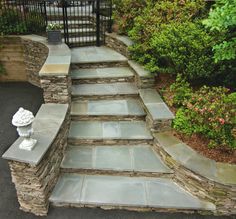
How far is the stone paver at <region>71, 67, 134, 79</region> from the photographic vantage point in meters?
6.18

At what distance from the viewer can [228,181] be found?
3.78 m

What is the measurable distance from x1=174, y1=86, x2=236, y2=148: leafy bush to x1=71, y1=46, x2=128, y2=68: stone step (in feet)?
8.22

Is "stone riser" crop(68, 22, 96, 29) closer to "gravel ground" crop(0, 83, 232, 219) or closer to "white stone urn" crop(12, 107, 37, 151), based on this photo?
"gravel ground" crop(0, 83, 232, 219)

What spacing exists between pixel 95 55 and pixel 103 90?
151cm

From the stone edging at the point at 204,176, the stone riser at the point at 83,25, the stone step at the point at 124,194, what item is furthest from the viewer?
the stone riser at the point at 83,25

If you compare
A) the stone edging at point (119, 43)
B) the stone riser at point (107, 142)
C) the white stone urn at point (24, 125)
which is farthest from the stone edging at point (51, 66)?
the stone edging at point (119, 43)

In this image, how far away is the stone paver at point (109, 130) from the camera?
4965mm

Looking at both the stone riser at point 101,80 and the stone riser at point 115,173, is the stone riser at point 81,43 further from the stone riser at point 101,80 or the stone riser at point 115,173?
the stone riser at point 115,173

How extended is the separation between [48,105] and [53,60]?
3.64ft

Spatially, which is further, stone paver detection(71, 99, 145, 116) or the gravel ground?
stone paver detection(71, 99, 145, 116)

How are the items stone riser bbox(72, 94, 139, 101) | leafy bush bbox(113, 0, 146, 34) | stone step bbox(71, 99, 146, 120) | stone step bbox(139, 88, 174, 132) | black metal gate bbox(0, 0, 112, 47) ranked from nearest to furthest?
stone step bbox(139, 88, 174, 132) → stone step bbox(71, 99, 146, 120) → stone riser bbox(72, 94, 139, 101) → leafy bush bbox(113, 0, 146, 34) → black metal gate bbox(0, 0, 112, 47)

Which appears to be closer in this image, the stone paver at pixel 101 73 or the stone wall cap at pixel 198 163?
the stone wall cap at pixel 198 163

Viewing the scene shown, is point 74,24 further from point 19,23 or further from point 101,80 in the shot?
point 101,80

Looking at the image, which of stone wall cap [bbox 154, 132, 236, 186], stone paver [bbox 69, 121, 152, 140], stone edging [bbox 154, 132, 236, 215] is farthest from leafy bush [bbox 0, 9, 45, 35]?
stone edging [bbox 154, 132, 236, 215]
